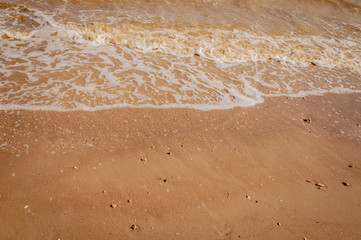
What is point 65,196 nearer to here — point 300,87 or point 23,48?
point 23,48

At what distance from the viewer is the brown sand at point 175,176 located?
260 cm

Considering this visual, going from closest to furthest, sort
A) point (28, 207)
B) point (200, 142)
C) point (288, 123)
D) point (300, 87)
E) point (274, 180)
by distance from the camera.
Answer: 1. point (28, 207)
2. point (274, 180)
3. point (200, 142)
4. point (288, 123)
5. point (300, 87)

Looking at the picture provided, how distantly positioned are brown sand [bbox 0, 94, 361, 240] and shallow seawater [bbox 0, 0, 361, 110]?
636mm

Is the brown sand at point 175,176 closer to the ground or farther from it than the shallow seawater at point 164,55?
closer to the ground

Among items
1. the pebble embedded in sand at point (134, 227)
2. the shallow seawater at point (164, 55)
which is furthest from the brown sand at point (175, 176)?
the shallow seawater at point (164, 55)

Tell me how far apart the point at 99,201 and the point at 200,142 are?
1671 mm

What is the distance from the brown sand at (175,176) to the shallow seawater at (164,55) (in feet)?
2.09

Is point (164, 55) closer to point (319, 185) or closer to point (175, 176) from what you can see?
point (175, 176)

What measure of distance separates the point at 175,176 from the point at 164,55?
12.8ft

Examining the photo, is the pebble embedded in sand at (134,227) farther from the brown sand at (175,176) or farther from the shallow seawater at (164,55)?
the shallow seawater at (164,55)

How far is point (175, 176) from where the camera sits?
318 cm

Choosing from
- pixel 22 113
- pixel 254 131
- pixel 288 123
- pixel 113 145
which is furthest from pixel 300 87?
pixel 22 113

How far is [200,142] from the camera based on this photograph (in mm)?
3758

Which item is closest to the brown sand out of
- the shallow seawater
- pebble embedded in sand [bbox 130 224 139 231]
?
pebble embedded in sand [bbox 130 224 139 231]
